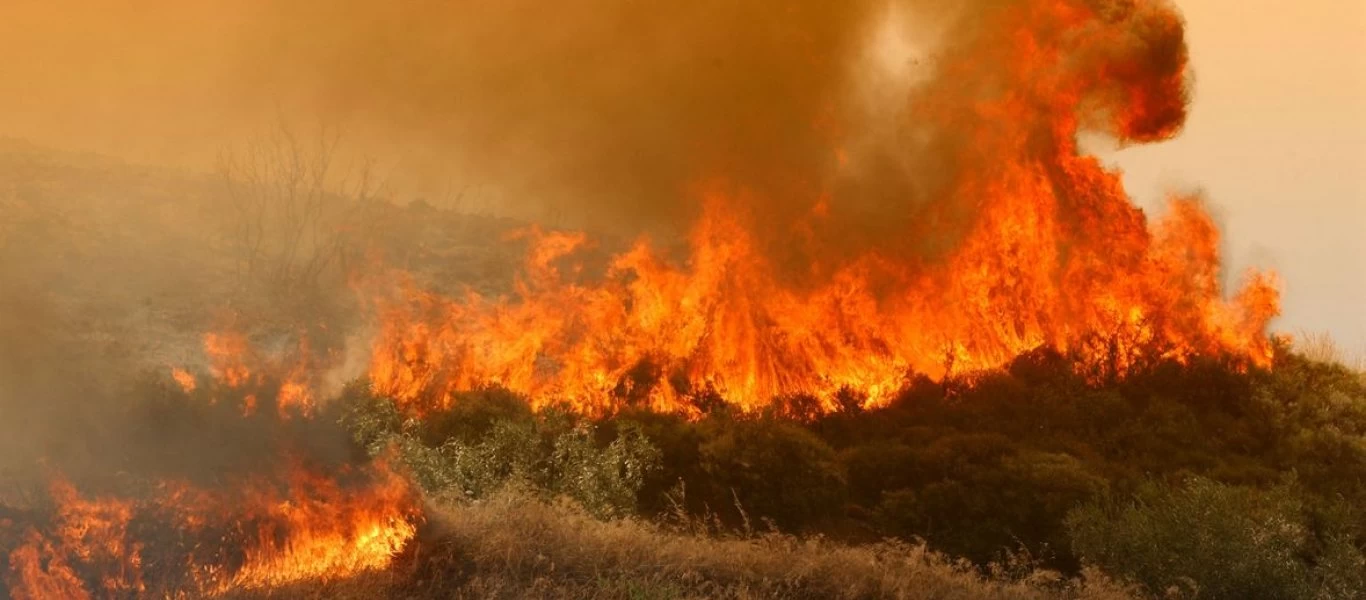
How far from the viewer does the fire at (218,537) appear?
1183 centimetres

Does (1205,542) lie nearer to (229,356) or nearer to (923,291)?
(923,291)

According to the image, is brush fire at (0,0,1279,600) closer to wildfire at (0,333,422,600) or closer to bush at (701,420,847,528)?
bush at (701,420,847,528)

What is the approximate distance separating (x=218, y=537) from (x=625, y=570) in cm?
571

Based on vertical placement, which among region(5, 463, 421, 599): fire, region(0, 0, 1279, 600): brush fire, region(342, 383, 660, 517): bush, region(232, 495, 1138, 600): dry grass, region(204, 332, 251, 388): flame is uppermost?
region(0, 0, 1279, 600): brush fire

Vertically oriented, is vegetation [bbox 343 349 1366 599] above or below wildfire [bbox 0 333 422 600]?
above

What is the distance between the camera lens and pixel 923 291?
2156 cm

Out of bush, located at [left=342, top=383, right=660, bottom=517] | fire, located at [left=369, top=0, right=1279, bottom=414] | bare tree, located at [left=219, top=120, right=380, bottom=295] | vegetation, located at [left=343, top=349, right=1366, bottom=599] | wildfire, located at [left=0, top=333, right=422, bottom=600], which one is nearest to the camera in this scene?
wildfire, located at [left=0, top=333, right=422, bottom=600]

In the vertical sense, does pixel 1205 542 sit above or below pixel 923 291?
below

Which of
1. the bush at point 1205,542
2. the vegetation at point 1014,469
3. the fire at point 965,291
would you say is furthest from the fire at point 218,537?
the bush at point 1205,542

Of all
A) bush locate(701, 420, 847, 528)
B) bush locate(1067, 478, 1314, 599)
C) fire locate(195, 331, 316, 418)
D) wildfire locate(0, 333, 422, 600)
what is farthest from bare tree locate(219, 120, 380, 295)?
bush locate(1067, 478, 1314, 599)

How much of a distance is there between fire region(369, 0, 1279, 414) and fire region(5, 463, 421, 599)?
6.02 m

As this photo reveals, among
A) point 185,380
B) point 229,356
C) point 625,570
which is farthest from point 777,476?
→ point 229,356

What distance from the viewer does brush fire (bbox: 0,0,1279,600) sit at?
19.7 metres

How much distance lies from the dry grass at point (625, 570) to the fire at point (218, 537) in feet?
2.12
